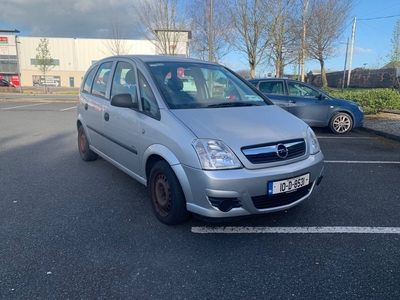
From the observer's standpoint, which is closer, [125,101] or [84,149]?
[125,101]

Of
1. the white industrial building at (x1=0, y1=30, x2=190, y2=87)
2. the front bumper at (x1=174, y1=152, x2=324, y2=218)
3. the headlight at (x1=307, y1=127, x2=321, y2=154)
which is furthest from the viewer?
the white industrial building at (x1=0, y1=30, x2=190, y2=87)

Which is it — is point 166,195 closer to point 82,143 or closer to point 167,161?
point 167,161

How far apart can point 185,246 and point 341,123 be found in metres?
7.43

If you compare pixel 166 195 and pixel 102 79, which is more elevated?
pixel 102 79

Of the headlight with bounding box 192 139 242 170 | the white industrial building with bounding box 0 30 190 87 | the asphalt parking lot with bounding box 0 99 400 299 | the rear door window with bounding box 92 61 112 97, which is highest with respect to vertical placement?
the white industrial building with bounding box 0 30 190 87

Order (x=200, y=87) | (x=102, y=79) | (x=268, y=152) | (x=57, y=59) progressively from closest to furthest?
1. (x=268, y=152)
2. (x=200, y=87)
3. (x=102, y=79)
4. (x=57, y=59)

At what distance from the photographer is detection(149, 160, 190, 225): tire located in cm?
285

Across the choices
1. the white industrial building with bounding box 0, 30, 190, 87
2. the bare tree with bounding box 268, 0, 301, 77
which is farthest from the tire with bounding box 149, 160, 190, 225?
the white industrial building with bounding box 0, 30, 190, 87

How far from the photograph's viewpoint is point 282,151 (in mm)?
2795

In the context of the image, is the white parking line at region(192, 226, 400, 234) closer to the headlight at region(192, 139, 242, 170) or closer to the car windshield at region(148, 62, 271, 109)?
the headlight at region(192, 139, 242, 170)

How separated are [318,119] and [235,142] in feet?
22.0

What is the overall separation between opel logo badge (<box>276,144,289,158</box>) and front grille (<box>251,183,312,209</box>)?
36 cm

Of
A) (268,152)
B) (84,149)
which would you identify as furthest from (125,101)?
(84,149)

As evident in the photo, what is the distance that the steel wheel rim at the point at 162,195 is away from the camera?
2990 mm
